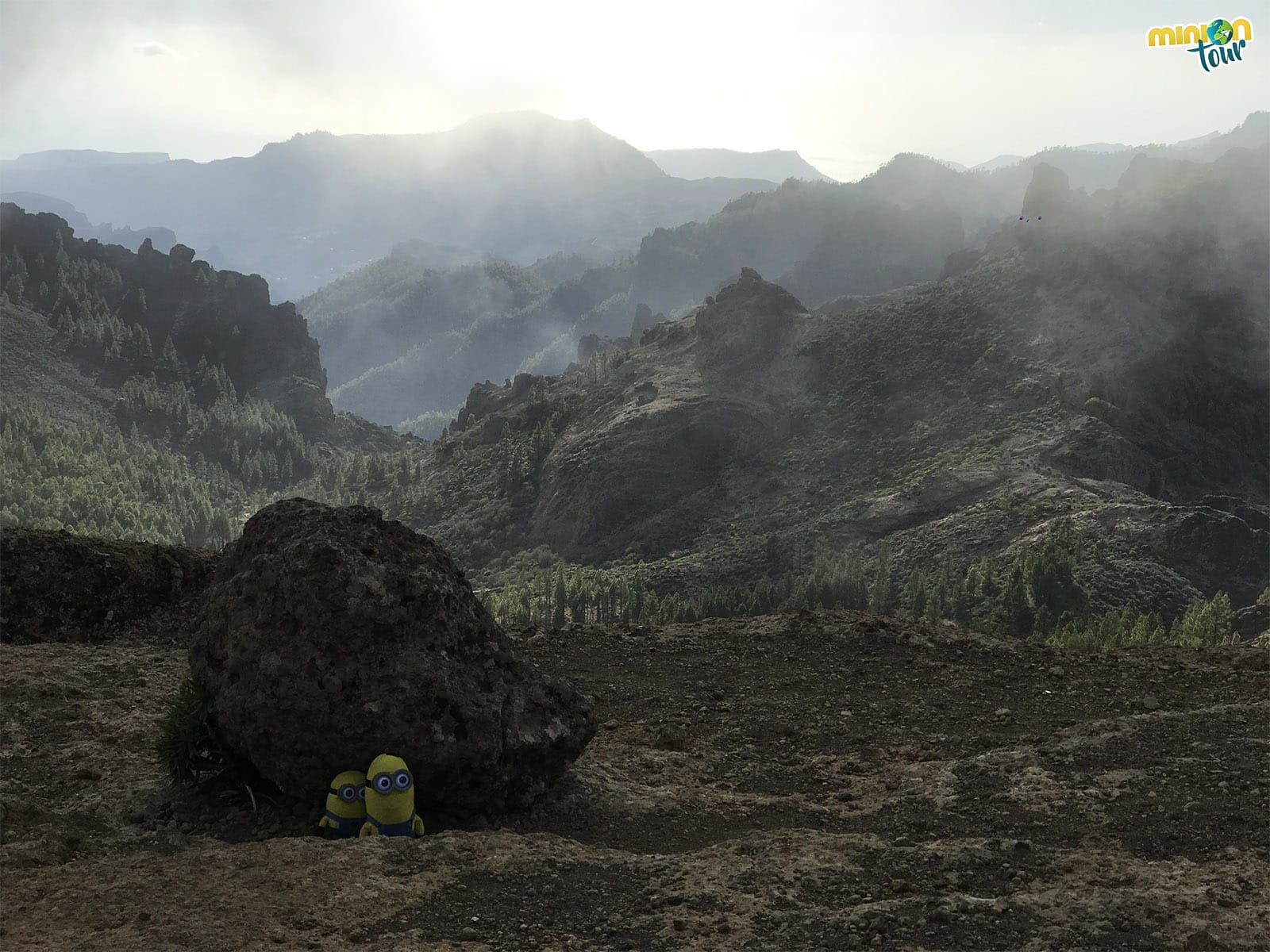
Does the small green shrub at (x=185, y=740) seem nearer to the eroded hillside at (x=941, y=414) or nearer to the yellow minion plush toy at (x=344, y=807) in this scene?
the yellow minion plush toy at (x=344, y=807)

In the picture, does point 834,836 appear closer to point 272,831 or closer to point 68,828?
point 272,831

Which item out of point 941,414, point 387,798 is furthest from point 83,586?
point 941,414

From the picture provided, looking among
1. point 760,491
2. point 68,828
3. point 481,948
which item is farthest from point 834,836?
point 760,491

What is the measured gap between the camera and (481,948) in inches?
373

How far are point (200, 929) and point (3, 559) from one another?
46.5 feet

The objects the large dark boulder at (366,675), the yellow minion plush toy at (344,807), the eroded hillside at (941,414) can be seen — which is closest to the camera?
the yellow minion plush toy at (344,807)

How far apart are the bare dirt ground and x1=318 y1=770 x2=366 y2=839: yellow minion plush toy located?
0.48m

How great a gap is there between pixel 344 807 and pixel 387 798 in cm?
57

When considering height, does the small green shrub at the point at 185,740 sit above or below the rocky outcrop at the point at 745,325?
below

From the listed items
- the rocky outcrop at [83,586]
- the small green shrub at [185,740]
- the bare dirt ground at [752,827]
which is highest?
the rocky outcrop at [83,586]

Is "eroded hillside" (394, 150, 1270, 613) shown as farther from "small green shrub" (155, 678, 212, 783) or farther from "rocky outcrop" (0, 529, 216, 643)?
"small green shrub" (155, 678, 212, 783)

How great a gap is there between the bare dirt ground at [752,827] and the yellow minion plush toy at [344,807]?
0.48m

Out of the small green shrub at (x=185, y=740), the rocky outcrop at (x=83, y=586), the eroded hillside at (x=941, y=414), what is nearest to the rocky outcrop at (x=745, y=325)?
the eroded hillside at (x=941, y=414)

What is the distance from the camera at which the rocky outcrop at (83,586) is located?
20.3m
